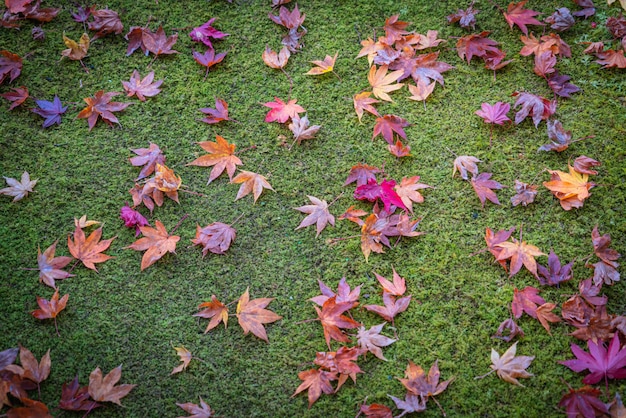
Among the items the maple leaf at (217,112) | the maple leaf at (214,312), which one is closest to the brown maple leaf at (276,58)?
the maple leaf at (217,112)

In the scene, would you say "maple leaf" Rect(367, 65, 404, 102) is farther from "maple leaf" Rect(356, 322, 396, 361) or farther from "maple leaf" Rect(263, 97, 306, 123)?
"maple leaf" Rect(356, 322, 396, 361)

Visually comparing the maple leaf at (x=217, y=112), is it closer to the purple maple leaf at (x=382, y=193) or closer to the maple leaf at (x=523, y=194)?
the purple maple leaf at (x=382, y=193)

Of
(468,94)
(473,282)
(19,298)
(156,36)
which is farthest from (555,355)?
(156,36)

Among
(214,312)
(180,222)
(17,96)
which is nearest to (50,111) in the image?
(17,96)

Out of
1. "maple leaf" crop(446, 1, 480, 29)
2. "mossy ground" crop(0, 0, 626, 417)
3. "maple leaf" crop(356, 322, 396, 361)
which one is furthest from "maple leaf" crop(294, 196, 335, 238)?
"maple leaf" crop(446, 1, 480, 29)

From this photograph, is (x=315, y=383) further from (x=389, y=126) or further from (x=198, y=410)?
(x=389, y=126)

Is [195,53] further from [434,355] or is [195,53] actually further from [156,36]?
[434,355]
